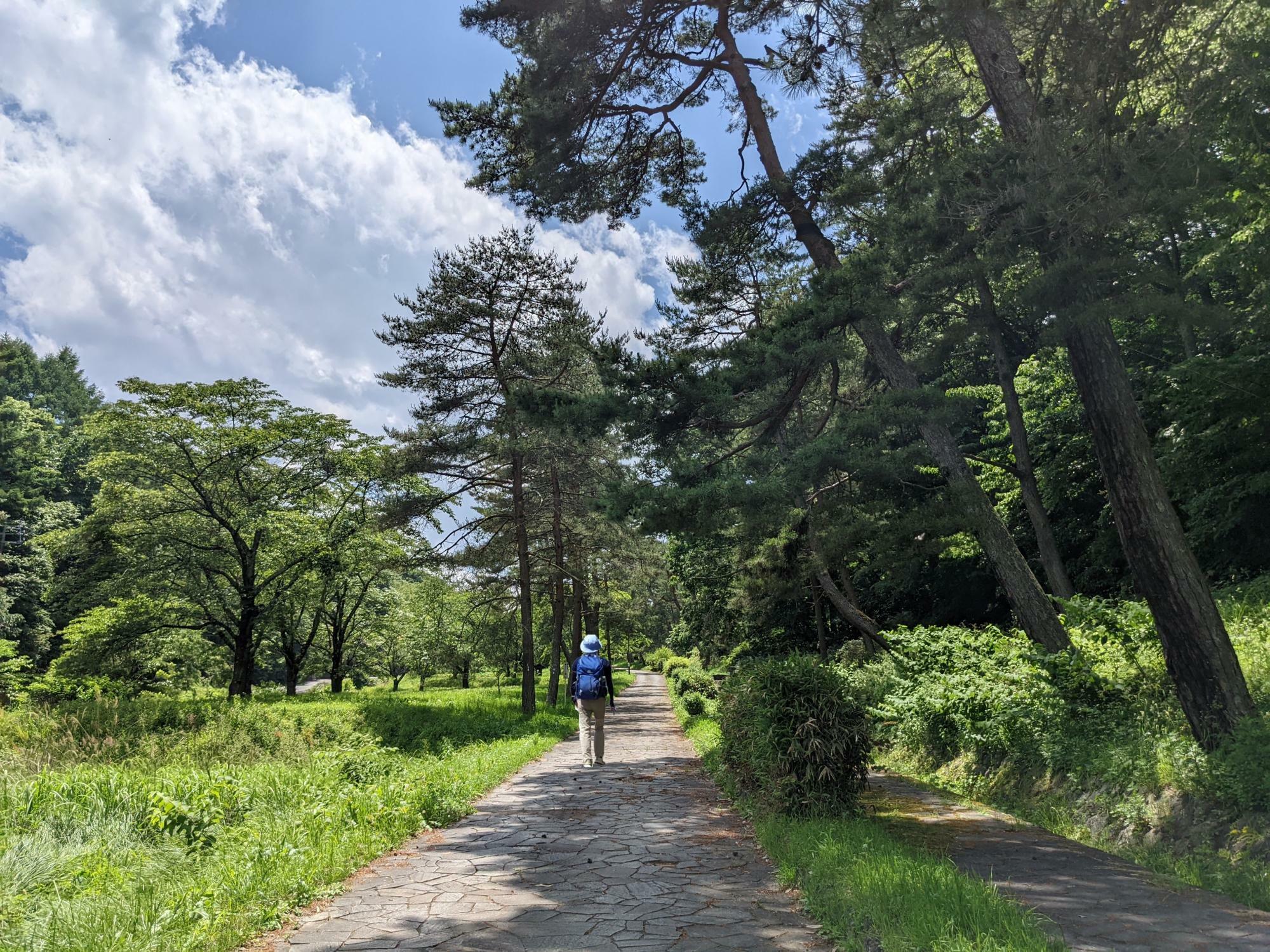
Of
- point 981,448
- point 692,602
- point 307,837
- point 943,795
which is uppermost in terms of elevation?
point 981,448

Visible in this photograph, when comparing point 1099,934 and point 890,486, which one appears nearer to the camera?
point 1099,934

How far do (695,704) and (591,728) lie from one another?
31.6ft

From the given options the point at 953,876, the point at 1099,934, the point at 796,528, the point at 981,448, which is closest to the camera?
the point at 1099,934

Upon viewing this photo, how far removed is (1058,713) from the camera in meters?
7.93

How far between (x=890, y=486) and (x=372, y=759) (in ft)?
26.1

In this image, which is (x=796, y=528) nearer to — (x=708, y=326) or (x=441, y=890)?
(x=708, y=326)

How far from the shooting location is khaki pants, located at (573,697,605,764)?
35.2ft

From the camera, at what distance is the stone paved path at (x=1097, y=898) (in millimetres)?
3633

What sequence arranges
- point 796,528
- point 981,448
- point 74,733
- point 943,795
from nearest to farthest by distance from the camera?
1. point 943,795
2. point 74,733
3. point 796,528
4. point 981,448

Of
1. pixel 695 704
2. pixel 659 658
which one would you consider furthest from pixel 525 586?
pixel 659 658

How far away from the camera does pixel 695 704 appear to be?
20.3 m

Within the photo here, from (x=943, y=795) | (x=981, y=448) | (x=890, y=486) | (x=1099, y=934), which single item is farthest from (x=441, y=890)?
(x=981, y=448)

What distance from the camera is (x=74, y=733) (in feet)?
39.4

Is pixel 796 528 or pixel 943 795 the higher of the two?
pixel 796 528
